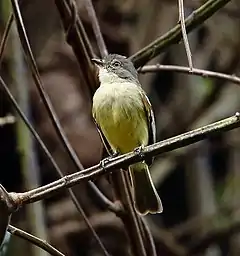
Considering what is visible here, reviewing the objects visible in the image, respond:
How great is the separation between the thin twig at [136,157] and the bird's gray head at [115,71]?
1.17 metres

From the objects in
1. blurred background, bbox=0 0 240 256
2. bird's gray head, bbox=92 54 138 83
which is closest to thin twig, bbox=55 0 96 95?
bird's gray head, bbox=92 54 138 83

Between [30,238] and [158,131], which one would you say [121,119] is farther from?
[158,131]

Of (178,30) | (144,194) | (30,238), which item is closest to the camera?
(30,238)

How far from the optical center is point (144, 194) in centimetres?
243

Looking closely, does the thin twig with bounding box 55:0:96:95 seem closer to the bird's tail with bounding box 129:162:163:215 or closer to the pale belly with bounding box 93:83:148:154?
the pale belly with bounding box 93:83:148:154

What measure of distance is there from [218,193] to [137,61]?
2.18 m

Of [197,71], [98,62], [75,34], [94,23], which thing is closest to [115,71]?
[98,62]

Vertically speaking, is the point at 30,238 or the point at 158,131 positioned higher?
the point at 158,131

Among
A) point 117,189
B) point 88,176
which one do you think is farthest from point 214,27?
point 88,176

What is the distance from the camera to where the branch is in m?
2.03

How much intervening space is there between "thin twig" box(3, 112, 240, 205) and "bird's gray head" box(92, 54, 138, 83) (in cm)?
117

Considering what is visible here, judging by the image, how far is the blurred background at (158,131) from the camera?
3.86 m

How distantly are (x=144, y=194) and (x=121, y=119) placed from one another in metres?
0.26

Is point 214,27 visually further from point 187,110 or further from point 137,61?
point 137,61
